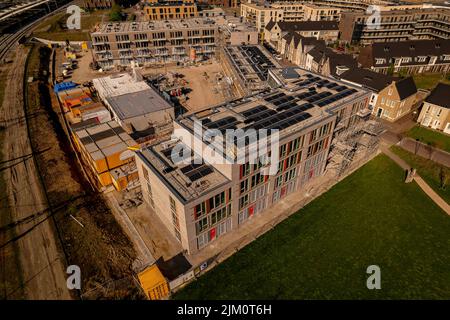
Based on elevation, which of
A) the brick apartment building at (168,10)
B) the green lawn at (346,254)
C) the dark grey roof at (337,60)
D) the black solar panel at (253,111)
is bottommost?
the green lawn at (346,254)

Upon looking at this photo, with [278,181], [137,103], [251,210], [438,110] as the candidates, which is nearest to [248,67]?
[137,103]

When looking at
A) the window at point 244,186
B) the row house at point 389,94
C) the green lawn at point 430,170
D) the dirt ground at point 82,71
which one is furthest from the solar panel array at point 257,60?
the dirt ground at point 82,71

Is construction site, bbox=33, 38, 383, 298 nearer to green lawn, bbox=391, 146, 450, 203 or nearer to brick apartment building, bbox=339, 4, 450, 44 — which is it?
green lawn, bbox=391, 146, 450, 203

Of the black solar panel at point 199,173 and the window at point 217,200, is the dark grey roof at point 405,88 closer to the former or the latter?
the black solar panel at point 199,173

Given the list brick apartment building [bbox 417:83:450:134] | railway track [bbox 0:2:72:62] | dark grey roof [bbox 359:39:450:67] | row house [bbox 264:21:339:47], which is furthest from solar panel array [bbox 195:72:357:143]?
railway track [bbox 0:2:72:62]

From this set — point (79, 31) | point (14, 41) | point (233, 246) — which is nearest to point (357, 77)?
point (233, 246)
